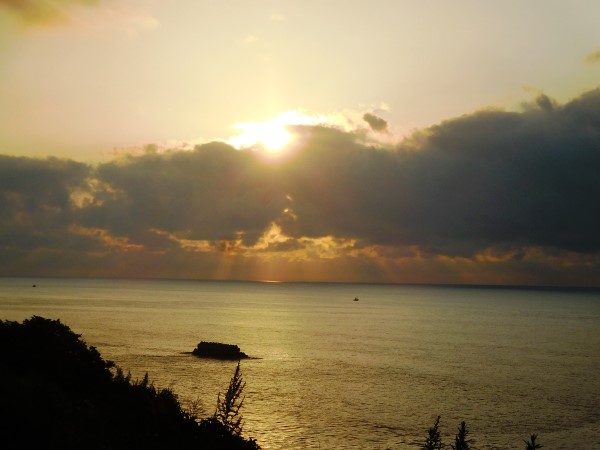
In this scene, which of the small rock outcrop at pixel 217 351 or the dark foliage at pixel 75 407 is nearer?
the dark foliage at pixel 75 407

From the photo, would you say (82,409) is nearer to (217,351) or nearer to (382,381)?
(382,381)

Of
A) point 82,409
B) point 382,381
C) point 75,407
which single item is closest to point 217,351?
point 382,381

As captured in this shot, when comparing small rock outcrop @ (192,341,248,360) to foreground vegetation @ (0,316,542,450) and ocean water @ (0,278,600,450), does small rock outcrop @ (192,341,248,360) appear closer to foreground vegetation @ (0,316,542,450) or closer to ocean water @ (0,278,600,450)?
ocean water @ (0,278,600,450)

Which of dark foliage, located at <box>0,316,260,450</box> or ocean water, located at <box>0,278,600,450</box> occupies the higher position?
dark foliage, located at <box>0,316,260,450</box>

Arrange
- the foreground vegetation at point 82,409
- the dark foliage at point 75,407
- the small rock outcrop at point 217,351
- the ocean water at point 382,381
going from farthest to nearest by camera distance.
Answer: the small rock outcrop at point 217,351 → the ocean water at point 382,381 → the dark foliage at point 75,407 → the foreground vegetation at point 82,409

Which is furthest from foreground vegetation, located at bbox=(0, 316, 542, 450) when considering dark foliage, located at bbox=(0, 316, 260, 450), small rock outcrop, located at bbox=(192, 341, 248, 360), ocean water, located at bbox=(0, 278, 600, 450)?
small rock outcrop, located at bbox=(192, 341, 248, 360)

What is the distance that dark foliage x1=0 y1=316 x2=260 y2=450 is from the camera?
20344mm

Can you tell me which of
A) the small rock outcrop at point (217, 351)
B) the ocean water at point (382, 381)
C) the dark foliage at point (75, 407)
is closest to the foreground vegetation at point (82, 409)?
the dark foliage at point (75, 407)

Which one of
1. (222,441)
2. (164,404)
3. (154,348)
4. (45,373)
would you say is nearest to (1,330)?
(45,373)

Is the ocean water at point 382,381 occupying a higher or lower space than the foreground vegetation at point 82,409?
lower

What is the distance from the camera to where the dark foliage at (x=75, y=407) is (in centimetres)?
2034

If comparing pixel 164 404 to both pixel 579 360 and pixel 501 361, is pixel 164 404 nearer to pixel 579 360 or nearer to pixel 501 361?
pixel 501 361

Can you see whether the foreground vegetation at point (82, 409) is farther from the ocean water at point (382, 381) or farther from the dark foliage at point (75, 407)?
the ocean water at point (382, 381)

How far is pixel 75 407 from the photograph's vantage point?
84.0ft
